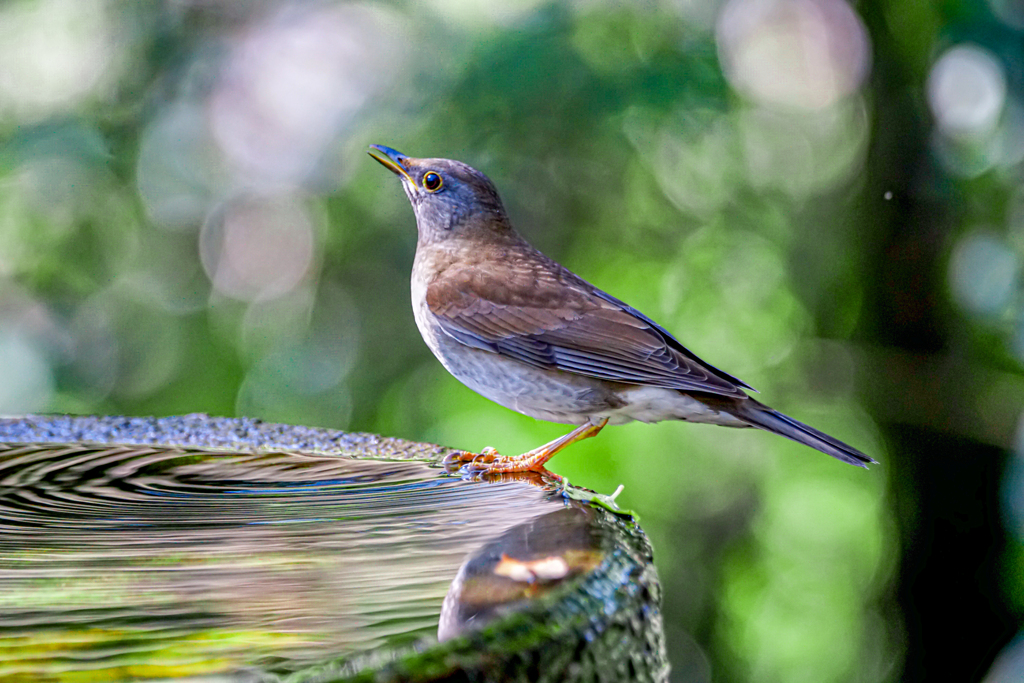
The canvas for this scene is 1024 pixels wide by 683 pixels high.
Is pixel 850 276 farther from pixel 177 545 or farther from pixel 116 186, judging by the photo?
pixel 177 545

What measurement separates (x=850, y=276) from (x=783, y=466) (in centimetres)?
163

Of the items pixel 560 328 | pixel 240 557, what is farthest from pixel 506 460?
pixel 240 557

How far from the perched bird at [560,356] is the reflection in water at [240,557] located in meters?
0.89

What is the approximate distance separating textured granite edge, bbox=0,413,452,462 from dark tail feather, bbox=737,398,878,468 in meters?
1.05

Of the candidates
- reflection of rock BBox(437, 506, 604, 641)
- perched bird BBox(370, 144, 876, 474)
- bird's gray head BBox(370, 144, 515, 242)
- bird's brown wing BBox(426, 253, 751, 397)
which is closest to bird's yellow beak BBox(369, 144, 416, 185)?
bird's gray head BBox(370, 144, 515, 242)

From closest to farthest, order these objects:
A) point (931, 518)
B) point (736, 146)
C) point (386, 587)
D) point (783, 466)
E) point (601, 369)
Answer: point (386, 587) < point (601, 369) < point (931, 518) < point (736, 146) < point (783, 466)

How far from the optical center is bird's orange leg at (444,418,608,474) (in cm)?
287

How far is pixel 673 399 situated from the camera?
11.6ft

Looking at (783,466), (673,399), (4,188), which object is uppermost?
(4,188)

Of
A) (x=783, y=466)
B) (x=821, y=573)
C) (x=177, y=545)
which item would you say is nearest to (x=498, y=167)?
(x=783, y=466)

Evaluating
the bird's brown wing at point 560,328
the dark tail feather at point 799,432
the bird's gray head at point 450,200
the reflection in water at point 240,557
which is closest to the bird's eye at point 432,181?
the bird's gray head at point 450,200

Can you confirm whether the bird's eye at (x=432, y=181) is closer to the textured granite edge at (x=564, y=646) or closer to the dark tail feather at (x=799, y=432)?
the dark tail feather at (x=799, y=432)

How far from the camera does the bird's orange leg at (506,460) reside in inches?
113

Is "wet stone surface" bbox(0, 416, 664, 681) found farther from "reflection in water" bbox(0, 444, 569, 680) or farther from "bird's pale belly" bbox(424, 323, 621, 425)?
"bird's pale belly" bbox(424, 323, 621, 425)
